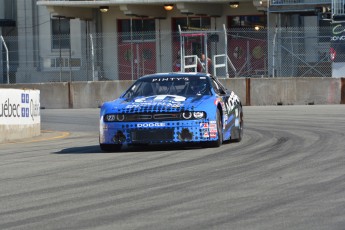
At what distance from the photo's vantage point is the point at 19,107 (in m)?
19.1

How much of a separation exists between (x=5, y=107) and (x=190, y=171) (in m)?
7.51

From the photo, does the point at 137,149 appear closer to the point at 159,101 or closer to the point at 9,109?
the point at 159,101

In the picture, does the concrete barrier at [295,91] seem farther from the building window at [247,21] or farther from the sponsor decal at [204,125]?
the sponsor decal at [204,125]

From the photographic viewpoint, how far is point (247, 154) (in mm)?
13672

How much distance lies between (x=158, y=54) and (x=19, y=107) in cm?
2185

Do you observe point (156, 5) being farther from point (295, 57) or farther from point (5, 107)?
point (5, 107)

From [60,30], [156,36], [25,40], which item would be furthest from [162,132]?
[60,30]

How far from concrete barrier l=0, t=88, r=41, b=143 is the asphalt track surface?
1.27 meters

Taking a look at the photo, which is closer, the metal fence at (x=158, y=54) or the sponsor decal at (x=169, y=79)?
the sponsor decal at (x=169, y=79)

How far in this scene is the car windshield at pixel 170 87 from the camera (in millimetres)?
15531

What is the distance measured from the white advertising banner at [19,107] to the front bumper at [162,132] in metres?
4.45

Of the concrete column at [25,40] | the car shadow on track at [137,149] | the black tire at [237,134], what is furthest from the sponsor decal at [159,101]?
the concrete column at [25,40]

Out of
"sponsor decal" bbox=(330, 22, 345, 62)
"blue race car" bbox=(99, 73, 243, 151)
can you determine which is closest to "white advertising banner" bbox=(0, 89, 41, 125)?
"blue race car" bbox=(99, 73, 243, 151)

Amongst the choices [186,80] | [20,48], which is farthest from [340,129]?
[20,48]
